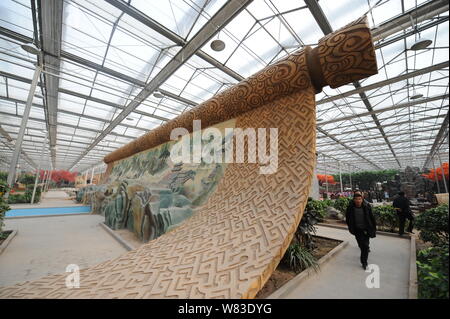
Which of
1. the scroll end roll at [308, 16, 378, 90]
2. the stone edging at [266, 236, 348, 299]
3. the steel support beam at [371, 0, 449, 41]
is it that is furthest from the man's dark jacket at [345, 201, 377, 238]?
the steel support beam at [371, 0, 449, 41]

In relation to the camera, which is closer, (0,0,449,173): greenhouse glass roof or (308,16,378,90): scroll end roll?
(308,16,378,90): scroll end roll

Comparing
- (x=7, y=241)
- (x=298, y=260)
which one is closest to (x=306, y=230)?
(x=298, y=260)

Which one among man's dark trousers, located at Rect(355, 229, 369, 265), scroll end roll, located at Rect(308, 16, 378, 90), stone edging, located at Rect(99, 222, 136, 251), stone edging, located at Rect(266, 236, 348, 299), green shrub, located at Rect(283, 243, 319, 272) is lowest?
stone edging, located at Rect(99, 222, 136, 251)

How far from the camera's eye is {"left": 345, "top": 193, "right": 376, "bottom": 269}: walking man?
2.74 m

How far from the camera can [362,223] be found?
9.41 ft

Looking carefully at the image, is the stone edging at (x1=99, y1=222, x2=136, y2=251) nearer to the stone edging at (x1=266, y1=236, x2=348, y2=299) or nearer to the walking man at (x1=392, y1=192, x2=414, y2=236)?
the stone edging at (x1=266, y1=236, x2=348, y2=299)

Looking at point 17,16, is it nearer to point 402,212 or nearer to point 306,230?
point 306,230

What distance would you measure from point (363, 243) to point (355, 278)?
0.56 m

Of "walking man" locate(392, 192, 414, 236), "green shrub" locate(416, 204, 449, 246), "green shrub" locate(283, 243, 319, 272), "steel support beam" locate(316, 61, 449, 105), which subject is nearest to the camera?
"green shrub" locate(283, 243, 319, 272)

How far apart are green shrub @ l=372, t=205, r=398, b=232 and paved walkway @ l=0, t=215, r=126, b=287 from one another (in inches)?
242

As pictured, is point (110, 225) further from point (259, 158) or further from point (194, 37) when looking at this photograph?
point (194, 37)

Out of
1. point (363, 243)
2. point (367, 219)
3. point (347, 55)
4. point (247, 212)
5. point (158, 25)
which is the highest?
point (158, 25)

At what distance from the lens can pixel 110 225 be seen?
5238 millimetres
